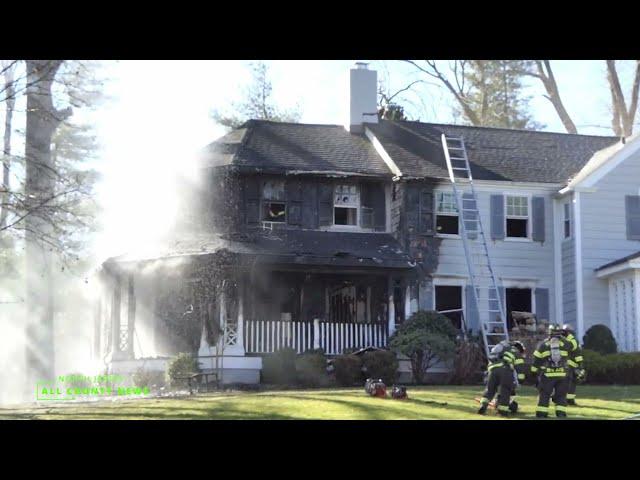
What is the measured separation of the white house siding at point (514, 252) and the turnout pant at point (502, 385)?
35.4 feet

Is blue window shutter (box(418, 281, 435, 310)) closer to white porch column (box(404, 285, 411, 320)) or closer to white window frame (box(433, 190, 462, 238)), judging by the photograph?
white porch column (box(404, 285, 411, 320))

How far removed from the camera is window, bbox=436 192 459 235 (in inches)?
1152

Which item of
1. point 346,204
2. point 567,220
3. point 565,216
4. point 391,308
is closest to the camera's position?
point 391,308

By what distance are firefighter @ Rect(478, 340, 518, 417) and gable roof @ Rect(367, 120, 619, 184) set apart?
434 inches

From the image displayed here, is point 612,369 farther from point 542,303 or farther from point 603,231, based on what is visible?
point 603,231

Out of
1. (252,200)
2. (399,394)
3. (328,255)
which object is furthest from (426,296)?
(399,394)

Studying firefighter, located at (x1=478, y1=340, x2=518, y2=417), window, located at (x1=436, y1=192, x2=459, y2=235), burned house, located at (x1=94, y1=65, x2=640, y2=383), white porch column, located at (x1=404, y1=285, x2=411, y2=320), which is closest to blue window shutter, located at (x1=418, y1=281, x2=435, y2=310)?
burned house, located at (x1=94, y1=65, x2=640, y2=383)

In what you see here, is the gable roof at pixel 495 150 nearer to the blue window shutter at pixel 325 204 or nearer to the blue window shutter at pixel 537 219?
the blue window shutter at pixel 537 219

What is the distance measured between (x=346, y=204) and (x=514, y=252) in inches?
186

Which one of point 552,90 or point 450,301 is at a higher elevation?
point 552,90

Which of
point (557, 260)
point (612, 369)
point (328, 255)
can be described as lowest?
point (612, 369)

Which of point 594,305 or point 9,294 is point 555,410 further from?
point 9,294

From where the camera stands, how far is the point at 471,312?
28875mm
